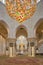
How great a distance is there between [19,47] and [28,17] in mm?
26461

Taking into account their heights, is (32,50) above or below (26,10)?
below

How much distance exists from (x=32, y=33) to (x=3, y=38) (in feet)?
31.4

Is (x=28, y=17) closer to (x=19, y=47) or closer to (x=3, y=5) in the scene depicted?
(x=3, y=5)

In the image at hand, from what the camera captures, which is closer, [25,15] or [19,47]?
[25,15]

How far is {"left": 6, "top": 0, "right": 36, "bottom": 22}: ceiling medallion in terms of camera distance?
78.8ft

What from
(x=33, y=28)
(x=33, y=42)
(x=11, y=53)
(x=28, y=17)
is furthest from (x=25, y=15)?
(x=11, y=53)

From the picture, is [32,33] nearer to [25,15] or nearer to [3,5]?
[25,15]

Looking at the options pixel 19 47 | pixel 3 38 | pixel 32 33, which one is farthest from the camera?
pixel 19 47

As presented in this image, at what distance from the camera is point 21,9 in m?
24.3

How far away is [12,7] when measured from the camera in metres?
24.4

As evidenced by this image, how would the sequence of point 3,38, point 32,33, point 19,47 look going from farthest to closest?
point 19,47 < point 3,38 < point 32,33

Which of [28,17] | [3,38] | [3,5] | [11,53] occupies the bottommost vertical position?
[11,53]

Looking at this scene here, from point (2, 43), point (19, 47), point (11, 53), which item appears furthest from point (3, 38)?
point (19, 47)

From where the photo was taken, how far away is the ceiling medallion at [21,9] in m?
24.0
